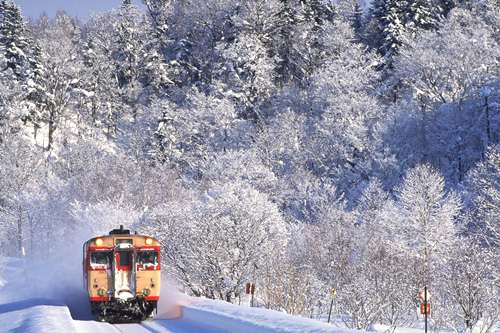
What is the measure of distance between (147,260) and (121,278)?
3.47ft

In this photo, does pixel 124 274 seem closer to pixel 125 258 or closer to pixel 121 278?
pixel 121 278

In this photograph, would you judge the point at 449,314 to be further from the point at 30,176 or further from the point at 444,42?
the point at 30,176

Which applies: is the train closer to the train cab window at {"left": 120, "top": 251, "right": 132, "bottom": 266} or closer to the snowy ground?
the train cab window at {"left": 120, "top": 251, "right": 132, "bottom": 266}

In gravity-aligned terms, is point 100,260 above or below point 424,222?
above

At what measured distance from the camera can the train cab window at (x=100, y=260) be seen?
2038 cm

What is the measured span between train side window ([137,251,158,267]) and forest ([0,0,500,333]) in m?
5.95

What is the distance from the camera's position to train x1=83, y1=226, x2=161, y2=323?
2014cm

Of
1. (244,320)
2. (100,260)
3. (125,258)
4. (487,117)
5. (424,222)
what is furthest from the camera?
(487,117)

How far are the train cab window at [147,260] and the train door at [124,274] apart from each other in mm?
244

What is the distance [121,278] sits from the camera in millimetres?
20484

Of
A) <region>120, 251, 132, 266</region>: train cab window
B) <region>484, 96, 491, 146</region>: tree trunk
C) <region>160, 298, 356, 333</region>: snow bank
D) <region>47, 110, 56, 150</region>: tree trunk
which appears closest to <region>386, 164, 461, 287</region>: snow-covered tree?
<region>484, 96, 491, 146</region>: tree trunk

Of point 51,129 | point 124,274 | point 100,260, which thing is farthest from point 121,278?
point 51,129

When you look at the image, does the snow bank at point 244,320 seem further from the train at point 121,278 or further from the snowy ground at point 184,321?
the train at point 121,278

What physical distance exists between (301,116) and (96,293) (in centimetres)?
5207
